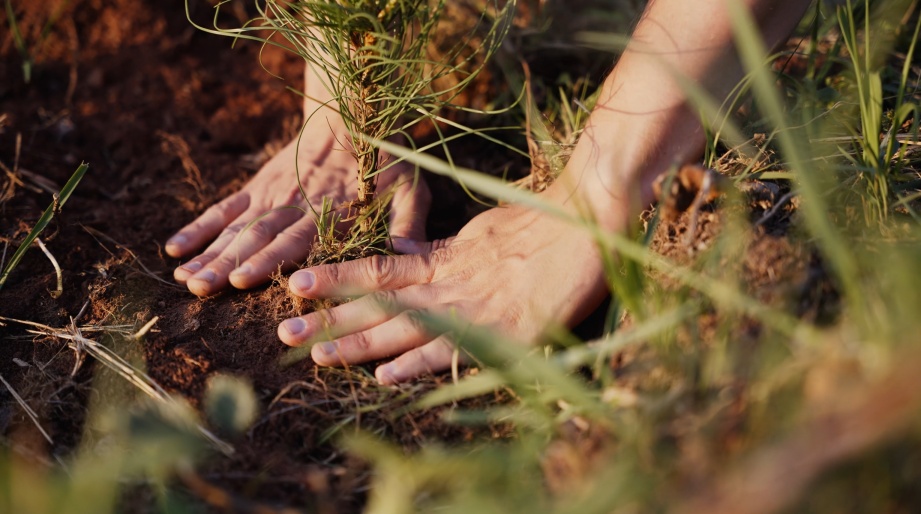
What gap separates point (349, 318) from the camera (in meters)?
1.36

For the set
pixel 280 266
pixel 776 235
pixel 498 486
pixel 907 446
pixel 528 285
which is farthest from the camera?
pixel 280 266

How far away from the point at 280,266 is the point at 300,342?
24cm


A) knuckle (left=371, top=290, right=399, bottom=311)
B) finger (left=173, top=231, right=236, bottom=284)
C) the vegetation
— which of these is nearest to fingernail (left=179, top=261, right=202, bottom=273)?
finger (left=173, top=231, right=236, bottom=284)

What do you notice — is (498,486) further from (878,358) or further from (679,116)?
(679,116)

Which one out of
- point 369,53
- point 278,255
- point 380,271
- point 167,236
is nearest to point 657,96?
point 369,53

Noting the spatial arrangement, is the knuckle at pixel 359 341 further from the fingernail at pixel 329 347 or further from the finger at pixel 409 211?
the finger at pixel 409 211

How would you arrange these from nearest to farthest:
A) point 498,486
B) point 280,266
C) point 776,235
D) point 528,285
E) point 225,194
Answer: point 498,486 → point 776,235 → point 528,285 → point 280,266 → point 225,194

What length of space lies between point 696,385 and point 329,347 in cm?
69

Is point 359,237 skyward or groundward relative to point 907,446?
groundward

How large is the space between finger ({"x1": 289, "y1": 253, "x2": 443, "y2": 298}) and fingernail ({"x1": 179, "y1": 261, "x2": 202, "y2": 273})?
12.6 inches

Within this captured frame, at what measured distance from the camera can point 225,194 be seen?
6.24ft

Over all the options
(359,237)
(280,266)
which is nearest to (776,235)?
(359,237)

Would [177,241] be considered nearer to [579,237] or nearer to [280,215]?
[280,215]

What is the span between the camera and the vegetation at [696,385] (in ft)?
2.36
